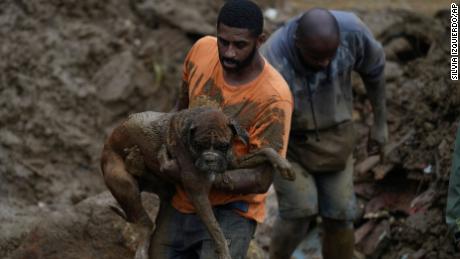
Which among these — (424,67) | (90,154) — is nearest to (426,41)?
(424,67)

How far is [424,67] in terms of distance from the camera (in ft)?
31.4

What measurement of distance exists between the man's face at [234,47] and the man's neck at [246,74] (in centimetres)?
Result: 3

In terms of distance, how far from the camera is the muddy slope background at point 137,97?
8.38 metres

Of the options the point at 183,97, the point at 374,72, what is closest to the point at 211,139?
the point at 183,97

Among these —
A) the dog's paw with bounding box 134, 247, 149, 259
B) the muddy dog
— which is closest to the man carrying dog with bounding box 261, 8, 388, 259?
the muddy dog

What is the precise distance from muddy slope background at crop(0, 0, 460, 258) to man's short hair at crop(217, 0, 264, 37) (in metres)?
2.97

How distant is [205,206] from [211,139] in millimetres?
447

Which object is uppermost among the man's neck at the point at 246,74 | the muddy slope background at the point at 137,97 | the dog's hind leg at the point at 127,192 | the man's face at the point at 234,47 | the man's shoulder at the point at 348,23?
the man's face at the point at 234,47

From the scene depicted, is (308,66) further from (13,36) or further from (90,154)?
(13,36)

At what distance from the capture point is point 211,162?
475 cm

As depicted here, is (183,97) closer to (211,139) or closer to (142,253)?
(142,253)

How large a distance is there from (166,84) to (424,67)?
111 inches

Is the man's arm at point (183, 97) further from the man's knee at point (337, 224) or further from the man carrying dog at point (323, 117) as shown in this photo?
the man's knee at point (337, 224)
